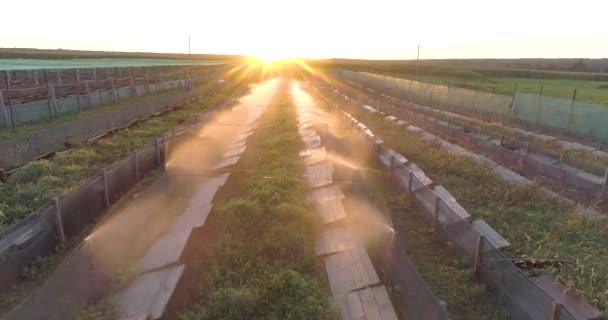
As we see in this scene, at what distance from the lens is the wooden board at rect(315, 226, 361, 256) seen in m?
6.98

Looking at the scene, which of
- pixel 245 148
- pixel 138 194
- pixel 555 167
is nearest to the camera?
pixel 138 194

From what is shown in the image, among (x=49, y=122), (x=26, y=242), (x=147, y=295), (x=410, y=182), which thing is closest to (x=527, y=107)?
(x=410, y=182)

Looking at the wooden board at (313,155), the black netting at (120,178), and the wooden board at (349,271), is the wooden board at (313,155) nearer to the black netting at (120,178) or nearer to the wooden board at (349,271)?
the black netting at (120,178)

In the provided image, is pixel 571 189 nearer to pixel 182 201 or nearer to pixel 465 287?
pixel 465 287

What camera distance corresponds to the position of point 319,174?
10.7m

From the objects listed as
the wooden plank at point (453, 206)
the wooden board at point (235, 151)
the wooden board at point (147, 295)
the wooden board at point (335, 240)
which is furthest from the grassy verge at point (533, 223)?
the wooden board at point (235, 151)

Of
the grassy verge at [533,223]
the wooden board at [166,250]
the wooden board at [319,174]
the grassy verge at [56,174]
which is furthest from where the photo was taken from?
the wooden board at [319,174]

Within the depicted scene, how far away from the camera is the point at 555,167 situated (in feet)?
36.7

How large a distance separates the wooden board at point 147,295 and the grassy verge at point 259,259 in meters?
0.23

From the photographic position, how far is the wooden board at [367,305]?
529 cm

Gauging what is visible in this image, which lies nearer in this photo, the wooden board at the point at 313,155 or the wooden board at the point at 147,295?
the wooden board at the point at 147,295

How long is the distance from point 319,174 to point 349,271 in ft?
15.1

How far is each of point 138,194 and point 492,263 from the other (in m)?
6.32

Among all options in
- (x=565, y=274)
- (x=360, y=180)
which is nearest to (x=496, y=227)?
(x=565, y=274)
